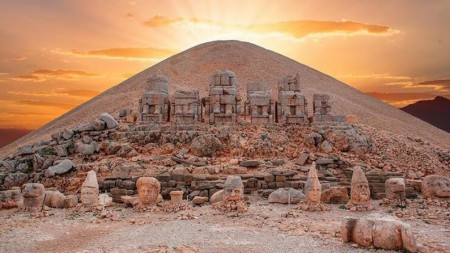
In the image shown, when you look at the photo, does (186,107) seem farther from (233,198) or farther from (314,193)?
(314,193)

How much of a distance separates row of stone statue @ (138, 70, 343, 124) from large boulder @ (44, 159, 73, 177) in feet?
18.5

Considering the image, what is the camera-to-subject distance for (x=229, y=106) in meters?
22.7

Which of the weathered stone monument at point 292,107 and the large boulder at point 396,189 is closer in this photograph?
the large boulder at point 396,189

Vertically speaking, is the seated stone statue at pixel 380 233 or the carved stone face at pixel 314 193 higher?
the carved stone face at pixel 314 193

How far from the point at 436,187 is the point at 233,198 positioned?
7709mm

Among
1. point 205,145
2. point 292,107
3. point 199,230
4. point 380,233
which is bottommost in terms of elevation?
point 199,230

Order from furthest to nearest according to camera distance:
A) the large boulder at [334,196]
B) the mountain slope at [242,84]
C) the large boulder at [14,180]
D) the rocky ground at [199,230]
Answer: the mountain slope at [242,84], the large boulder at [14,180], the large boulder at [334,196], the rocky ground at [199,230]

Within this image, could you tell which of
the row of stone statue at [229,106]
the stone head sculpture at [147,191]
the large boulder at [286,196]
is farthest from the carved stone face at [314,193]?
the row of stone statue at [229,106]

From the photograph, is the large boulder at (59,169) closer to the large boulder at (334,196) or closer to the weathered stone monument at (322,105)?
the large boulder at (334,196)

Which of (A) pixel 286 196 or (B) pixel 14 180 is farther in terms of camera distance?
(B) pixel 14 180

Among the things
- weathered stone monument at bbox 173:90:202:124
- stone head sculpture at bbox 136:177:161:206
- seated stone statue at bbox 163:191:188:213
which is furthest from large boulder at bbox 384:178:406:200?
weathered stone monument at bbox 173:90:202:124

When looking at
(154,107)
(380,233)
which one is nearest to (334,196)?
(380,233)

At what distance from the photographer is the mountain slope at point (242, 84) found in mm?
41581

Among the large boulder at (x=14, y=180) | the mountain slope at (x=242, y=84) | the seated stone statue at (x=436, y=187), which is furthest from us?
the mountain slope at (x=242, y=84)
